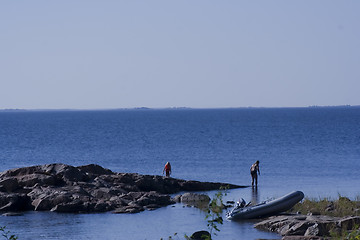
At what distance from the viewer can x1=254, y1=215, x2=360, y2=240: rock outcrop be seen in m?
28.0

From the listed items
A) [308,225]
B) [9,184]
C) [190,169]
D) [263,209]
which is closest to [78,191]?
[9,184]

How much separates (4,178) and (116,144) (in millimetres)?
61505

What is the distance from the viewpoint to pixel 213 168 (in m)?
62.2

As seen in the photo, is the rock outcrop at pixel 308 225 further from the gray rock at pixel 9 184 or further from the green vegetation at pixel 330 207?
the gray rock at pixel 9 184

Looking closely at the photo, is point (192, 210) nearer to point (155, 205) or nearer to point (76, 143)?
point (155, 205)

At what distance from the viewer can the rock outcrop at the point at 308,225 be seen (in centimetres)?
2802

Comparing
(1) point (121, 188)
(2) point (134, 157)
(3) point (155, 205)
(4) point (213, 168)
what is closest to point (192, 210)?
(3) point (155, 205)

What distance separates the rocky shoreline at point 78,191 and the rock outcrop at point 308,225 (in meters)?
8.07

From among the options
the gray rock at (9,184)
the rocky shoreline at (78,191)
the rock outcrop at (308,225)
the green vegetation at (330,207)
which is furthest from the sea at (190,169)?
the gray rock at (9,184)

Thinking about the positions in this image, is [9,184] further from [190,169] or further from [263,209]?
[190,169]

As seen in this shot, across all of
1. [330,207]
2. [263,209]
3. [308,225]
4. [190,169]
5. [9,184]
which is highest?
[9,184]

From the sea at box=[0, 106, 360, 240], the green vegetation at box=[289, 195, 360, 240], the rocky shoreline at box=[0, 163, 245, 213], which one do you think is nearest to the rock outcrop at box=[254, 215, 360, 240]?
the sea at box=[0, 106, 360, 240]

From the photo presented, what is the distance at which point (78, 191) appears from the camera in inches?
1492

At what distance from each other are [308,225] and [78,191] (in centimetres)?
1353
